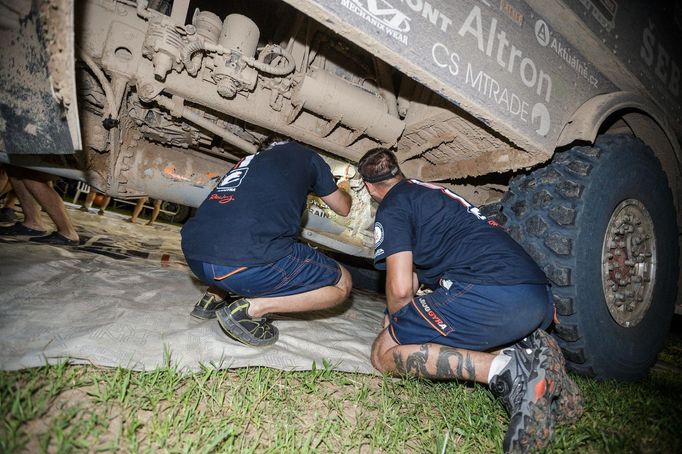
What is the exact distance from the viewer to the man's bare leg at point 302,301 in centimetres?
158

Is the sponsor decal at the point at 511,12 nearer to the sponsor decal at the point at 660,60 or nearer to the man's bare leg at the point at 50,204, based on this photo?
the sponsor decal at the point at 660,60

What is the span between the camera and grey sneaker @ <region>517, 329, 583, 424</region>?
4.32 ft

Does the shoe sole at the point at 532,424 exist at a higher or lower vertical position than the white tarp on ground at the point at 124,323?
higher

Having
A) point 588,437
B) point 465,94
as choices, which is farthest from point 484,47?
point 588,437

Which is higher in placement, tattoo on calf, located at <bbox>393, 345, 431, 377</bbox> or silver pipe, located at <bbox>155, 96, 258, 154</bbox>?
silver pipe, located at <bbox>155, 96, 258, 154</bbox>

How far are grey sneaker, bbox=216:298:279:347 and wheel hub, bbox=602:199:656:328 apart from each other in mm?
1815

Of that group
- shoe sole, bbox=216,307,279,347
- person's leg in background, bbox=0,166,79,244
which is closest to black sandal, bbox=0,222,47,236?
person's leg in background, bbox=0,166,79,244

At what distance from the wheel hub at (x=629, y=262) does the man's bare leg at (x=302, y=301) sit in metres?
1.45

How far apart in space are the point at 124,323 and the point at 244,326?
1.70 ft

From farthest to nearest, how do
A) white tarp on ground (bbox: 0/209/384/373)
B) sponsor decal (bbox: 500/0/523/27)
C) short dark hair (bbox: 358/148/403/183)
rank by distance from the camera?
short dark hair (bbox: 358/148/403/183) → sponsor decal (bbox: 500/0/523/27) → white tarp on ground (bbox: 0/209/384/373)

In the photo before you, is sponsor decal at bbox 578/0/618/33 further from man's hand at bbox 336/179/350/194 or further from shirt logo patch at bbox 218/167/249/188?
shirt logo patch at bbox 218/167/249/188

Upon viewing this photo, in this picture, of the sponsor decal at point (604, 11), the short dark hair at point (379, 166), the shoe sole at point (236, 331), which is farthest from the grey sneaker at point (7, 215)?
the sponsor decal at point (604, 11)

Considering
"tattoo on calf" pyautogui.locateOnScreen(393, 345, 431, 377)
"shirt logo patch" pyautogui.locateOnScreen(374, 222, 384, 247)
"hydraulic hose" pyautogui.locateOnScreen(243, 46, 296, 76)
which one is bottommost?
"tattoo on calf" pyautogui.locateOnScreen(393, 345, 431, 377)

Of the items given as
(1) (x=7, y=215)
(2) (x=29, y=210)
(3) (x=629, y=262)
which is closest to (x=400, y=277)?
(3) (x=629, y=262)
